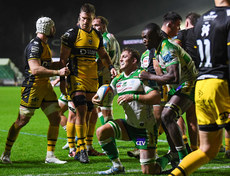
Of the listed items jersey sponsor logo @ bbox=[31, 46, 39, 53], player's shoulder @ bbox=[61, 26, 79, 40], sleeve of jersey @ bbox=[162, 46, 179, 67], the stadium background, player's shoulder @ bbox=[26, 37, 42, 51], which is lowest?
sleeve of jersey @ bbox=[162, 46, 179, 67]

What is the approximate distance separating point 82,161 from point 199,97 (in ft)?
8.21

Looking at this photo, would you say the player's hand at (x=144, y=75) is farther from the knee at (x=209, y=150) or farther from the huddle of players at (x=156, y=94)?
the knee at (x=209, y=150)

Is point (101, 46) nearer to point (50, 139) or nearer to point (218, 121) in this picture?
point (50, 139)

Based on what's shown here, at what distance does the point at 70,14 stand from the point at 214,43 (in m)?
45.9

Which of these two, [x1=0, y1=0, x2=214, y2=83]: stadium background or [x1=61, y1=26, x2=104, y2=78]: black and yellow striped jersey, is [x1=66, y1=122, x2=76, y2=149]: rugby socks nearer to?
[x1=61, y1=26, x2=104, y2=78]: black and yellow striped jersey

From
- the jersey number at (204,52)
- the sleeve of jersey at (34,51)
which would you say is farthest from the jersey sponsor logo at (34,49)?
the jersey number at (204,52)

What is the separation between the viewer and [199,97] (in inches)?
140

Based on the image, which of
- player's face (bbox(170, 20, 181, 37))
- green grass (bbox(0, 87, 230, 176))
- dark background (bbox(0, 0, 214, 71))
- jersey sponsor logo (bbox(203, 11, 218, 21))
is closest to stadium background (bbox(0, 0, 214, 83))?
dark background (bbox(0, 0, 214, 71))

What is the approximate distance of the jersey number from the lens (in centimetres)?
354

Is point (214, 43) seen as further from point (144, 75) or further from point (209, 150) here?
point (144, 75)

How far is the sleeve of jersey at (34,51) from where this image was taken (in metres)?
5.35

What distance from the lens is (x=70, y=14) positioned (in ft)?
158

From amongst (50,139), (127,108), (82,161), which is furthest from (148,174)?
(50,139)

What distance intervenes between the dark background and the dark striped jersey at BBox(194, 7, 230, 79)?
36865 mm
